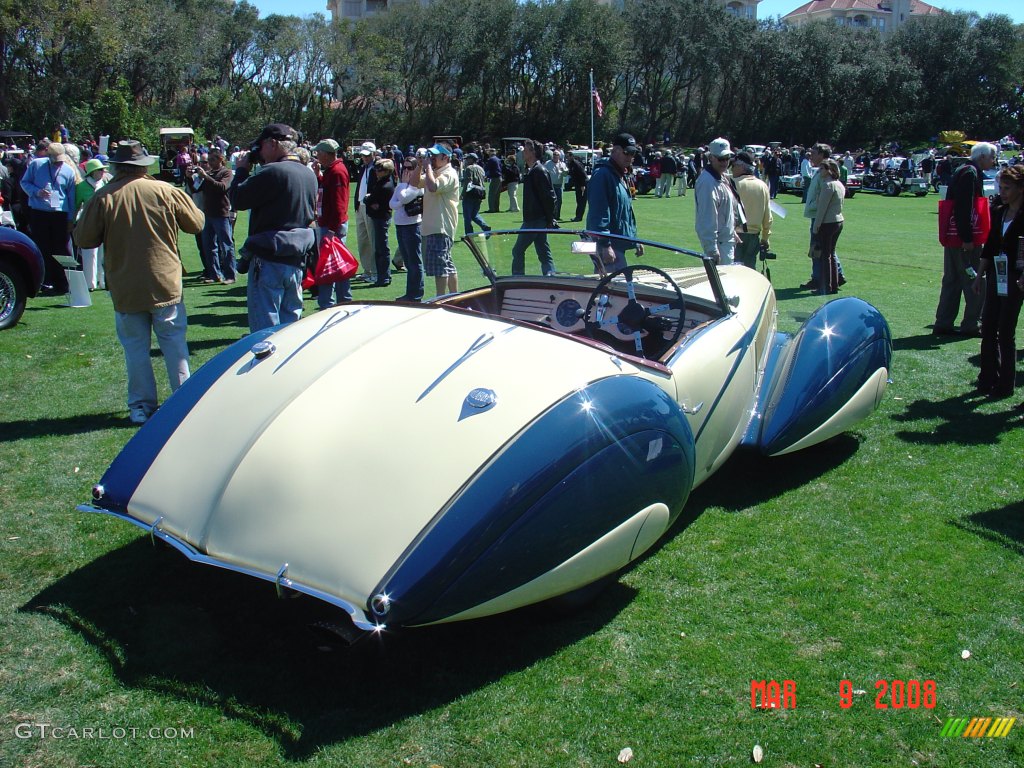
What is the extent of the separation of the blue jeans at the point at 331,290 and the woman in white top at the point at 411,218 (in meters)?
0.63

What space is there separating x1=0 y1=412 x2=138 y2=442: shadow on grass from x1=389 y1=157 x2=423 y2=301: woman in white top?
404 cm

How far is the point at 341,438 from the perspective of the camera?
10.6 ft

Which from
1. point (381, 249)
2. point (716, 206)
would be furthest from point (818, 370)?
point (381, 249)

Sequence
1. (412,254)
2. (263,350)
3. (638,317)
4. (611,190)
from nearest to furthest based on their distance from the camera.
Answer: (263,350) → (638,317) → (611,190) → (412,254)

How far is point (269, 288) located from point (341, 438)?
A: 11.4 feet

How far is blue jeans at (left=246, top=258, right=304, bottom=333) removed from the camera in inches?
249

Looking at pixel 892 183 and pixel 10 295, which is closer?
pixel 10 295

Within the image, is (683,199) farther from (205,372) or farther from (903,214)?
(205,372)

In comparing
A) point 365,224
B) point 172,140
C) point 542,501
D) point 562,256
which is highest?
point 172,140

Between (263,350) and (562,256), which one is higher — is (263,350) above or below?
below

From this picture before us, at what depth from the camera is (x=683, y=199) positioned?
27875mm

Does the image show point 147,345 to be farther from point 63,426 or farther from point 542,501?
point 542,501

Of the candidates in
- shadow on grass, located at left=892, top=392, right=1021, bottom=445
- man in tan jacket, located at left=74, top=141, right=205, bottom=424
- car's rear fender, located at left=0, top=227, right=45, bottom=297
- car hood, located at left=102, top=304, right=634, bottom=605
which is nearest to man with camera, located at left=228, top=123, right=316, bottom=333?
man in tan jacket, located at left=74, top=141, right=205, bottom=424

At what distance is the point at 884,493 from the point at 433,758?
321 cm
